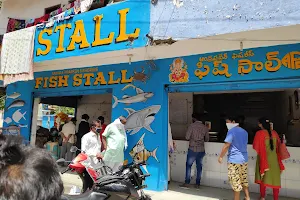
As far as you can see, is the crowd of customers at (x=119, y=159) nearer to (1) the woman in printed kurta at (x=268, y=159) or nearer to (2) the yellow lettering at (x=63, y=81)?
(1) the woman in printed kurta at (x=268, y=159)

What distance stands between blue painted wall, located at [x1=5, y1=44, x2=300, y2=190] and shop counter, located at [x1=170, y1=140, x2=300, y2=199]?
100cm

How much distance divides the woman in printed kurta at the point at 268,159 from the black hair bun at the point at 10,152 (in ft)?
14.9

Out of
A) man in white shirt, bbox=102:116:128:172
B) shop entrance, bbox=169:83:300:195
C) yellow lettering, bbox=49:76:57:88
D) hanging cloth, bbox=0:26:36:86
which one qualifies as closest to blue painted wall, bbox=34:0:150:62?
hanging cloth, bbox=0:26:36:86

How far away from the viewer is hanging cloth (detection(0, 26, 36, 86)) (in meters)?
6.59

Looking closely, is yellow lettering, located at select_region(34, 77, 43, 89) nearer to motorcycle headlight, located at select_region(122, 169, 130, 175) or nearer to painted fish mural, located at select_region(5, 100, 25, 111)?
painted fish mural, located at select_region(5, 100, 25, 111)

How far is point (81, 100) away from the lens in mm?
11250

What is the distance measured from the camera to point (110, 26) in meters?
5.47

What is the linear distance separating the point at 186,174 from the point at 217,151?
2.91 ft

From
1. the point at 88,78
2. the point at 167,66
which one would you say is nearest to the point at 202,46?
the point at 167,66

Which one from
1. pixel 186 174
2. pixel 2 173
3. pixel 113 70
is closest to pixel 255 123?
pixel 186 174

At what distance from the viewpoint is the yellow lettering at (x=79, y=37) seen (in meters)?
5.83

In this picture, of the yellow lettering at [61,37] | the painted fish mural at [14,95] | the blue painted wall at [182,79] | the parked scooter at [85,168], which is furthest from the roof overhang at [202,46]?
the parked scooter at [85,168]

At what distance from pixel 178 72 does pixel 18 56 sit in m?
4.11

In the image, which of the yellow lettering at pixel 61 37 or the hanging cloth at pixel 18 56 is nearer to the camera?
the yellow lettering at pixel 61 37
